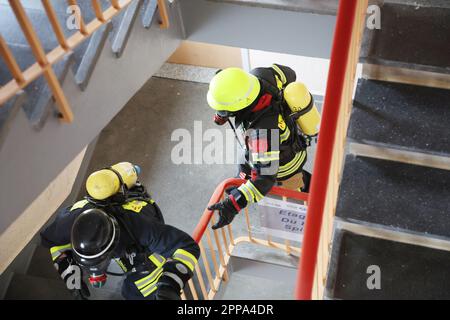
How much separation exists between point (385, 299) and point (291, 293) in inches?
139

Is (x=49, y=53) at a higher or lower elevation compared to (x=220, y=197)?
higher

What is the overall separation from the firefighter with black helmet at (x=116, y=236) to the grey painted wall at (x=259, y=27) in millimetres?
1231

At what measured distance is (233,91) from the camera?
3.71m

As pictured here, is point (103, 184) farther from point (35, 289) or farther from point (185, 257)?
point (35, 289)

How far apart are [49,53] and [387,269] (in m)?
2.03

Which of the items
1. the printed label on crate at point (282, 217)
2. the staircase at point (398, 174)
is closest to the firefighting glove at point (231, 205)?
the printed label on crate at point (282, 217)

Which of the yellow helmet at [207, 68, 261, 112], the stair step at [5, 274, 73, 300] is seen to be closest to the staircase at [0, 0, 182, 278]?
the yellow helmet at [207, 68, 261, 112]

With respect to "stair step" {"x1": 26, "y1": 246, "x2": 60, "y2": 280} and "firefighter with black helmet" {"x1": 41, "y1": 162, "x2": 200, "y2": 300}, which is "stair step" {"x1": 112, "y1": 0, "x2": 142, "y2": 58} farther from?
"stair step" {"x1": 26, "y1": 246, "x2": 60, "y2": 280}

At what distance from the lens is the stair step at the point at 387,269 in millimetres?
2539

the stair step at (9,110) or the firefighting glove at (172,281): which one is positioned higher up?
the stair step at (9,110)

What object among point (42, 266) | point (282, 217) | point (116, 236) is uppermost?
point (116, 236)

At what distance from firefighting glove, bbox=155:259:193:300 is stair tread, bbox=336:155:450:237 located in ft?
5.03

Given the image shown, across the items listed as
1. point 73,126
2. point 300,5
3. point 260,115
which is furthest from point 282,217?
point 73,126

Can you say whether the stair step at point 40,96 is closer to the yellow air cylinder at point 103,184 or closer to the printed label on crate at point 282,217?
the yellow air cylinder at point 103,184
